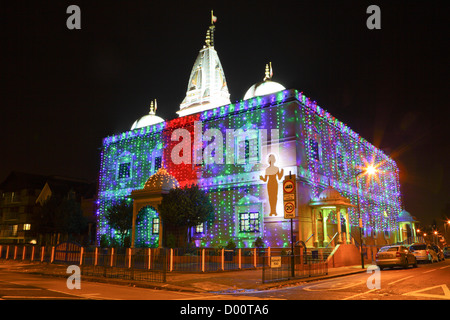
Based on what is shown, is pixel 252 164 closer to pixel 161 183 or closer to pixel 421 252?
pixel 161 183

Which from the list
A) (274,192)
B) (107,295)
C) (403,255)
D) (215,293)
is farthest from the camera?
(274,192)

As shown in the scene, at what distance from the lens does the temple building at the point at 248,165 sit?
1082 inches

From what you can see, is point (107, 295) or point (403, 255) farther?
point (403, 255)

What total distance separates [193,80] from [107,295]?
3240 centimetres

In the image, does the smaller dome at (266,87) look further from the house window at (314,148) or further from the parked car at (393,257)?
the parked car at (393,257)

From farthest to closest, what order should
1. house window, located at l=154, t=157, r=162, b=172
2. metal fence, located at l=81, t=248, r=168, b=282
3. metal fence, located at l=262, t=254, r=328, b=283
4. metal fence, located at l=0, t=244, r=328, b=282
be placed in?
house window, located at l=154, t=157, r=162, b=172 < metal fence, located at l=0, t=244, r=328, b=282 < metal fence, located at l=81, t=248, r=168, b=282 < metal fence, located at l=262, t=254, r=328, b=283

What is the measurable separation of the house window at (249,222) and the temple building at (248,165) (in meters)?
0.08

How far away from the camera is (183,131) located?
113ft

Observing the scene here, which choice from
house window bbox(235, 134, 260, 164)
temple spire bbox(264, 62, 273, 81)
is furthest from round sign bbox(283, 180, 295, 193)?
temple spire bbox(264, 62, 273, 81)

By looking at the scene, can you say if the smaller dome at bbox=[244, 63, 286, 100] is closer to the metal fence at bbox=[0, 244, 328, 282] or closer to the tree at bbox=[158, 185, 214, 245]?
the tree at bbox=[158, 185, 214, 245]

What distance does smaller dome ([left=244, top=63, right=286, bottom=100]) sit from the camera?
31.9 m

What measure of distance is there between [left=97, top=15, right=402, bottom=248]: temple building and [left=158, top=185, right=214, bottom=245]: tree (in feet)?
4.29
